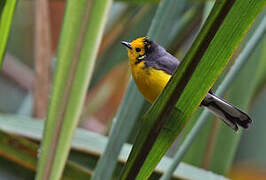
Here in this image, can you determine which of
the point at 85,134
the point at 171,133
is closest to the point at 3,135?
the point at 85,134

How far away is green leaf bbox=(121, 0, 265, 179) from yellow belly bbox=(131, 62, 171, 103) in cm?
27

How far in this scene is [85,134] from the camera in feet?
3.49

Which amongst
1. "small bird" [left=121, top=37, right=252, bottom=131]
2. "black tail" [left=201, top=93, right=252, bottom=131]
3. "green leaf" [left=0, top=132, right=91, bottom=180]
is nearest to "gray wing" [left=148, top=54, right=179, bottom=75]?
"small bird" [left=121, top=37, right=252, bottom=131]

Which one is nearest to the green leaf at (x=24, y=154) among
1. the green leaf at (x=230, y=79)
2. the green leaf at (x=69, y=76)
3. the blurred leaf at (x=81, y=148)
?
the blurred leaf at (x=81, y=148)

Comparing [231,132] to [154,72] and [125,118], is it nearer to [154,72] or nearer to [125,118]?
[154,72]

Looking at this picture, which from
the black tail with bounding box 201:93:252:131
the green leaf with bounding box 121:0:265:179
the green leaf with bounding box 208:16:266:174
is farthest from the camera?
the green leaf with bounding box 208:16:266:174

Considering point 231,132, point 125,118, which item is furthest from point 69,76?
point 231,132

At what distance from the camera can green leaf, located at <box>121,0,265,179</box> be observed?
427 millimetres

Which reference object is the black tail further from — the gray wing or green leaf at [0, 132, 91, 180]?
green leaf at [0, 132, 91, 180]

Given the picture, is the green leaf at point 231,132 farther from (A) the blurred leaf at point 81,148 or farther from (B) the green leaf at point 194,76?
(B) the green leaf at point 194,76

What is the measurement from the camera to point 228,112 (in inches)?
25.9

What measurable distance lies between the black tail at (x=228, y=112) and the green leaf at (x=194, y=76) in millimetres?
133

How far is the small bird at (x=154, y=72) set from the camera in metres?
0.69

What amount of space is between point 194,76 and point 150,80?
33cm
